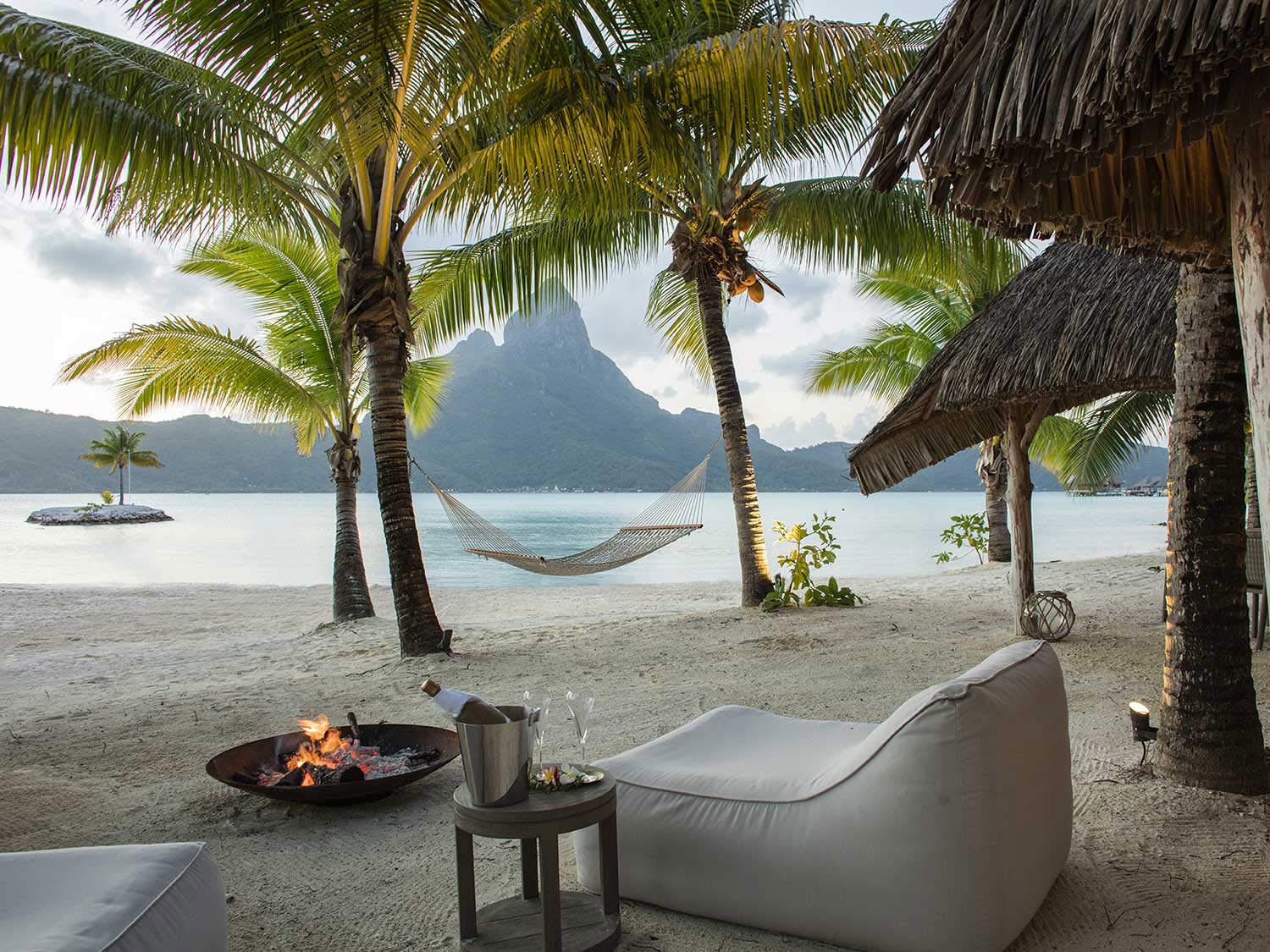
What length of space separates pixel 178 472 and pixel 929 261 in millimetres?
61200

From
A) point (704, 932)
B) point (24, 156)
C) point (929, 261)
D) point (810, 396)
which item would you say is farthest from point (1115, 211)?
point (810, 396)

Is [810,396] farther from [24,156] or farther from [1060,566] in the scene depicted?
[24,156]

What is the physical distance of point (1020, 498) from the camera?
198 inches

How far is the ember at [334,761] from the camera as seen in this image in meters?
2.59

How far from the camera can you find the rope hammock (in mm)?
6172

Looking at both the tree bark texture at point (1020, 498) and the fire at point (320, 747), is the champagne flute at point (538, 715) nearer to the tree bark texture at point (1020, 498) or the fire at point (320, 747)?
the fire at point (320, 747)

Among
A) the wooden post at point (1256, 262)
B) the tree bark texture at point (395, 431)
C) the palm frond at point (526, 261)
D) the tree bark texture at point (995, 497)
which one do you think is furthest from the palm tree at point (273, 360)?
the tree bark texture at point (995, 497)

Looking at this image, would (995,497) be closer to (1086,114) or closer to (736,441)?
(736,441)

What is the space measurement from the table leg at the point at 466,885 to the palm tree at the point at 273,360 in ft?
17.7

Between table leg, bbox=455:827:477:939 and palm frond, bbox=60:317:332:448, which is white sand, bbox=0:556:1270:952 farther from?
palm frond, bbox=60:317:332:448

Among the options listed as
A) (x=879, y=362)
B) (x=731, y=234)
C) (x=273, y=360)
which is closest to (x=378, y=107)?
(x=731, y=234)

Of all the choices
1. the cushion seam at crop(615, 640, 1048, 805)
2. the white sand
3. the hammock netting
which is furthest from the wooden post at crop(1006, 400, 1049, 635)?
the cushion seam at crop(615, 640, 1048, 805)

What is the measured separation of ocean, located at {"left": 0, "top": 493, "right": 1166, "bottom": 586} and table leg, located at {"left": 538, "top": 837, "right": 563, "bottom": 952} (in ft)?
28.5

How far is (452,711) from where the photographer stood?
1.71 m
